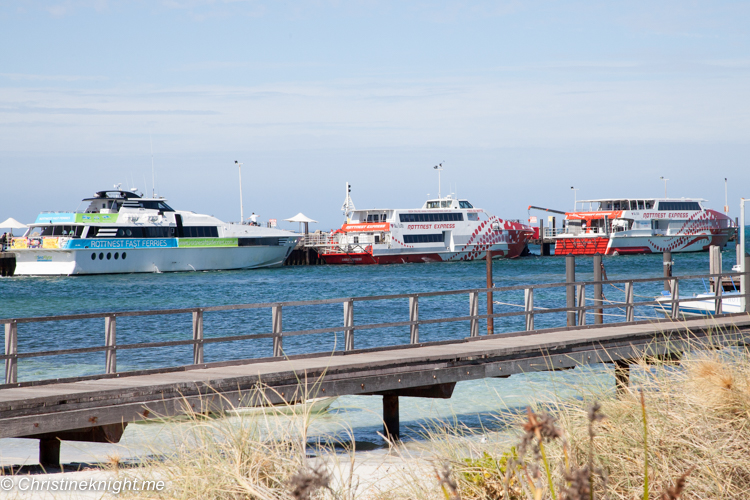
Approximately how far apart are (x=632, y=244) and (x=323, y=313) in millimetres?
45737

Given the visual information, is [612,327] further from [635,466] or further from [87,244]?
[87,244]

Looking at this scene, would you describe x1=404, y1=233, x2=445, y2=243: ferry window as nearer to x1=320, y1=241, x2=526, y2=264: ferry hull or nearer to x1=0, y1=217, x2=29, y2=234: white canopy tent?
x1=320, y1=241, x2=526, y2=264: ferry hull

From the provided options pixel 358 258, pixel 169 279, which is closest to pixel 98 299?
pixel 169 279

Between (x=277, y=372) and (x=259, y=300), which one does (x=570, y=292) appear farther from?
(x=259, y=300)

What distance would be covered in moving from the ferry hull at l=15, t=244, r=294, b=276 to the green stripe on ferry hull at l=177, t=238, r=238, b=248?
33 centimetres

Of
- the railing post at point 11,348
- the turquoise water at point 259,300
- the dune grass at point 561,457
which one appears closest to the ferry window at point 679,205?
the turquoise water at point 259,300

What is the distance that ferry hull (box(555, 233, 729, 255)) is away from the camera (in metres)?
70.3

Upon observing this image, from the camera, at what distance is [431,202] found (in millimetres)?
70562

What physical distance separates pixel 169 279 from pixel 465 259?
27983 mm

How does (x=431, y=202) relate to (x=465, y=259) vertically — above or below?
above

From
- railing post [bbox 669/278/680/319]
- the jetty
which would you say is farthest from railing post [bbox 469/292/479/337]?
railing post [bbox 669/278/680/319]

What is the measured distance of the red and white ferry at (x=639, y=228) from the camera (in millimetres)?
70312

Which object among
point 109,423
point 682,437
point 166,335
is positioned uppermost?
point 682,437

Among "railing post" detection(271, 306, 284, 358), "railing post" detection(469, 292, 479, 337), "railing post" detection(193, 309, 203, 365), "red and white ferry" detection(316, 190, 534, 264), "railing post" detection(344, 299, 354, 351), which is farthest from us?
"red and white ferry" detection(316, 190, 534, 264)
